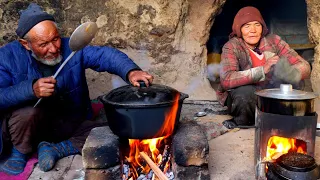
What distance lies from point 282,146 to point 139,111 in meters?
1.08

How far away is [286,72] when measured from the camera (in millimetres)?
3693

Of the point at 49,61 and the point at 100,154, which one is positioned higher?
the point at 49,61

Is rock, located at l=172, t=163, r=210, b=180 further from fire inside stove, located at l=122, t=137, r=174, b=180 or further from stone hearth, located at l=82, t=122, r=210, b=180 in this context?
fire inside stove, located at l=122, t=137, r=174, b=180

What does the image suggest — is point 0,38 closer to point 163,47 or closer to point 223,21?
point 163,47

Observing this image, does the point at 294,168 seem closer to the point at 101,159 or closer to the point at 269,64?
the point at 101,159

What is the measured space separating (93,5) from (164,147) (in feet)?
7.36

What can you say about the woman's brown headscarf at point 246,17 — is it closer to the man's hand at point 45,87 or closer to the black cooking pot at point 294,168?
the black cooking pot at point 294,168

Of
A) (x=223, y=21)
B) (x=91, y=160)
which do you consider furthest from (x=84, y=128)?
(x=223, y=21)

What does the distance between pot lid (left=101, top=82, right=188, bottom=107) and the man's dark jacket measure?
471 millimetres

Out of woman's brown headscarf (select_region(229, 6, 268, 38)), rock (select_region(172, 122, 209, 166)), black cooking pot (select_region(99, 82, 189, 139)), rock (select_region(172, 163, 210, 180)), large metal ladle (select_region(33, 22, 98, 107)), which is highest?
woman's brown headscarf (select_region(229, 6, 268, 38))

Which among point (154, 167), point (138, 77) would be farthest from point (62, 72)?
point (154, 167)

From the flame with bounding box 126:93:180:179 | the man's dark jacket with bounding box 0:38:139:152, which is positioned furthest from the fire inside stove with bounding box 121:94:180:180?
the man's dark jacket with bounding box 0:38:139:152

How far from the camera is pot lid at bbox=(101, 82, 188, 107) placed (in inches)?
104

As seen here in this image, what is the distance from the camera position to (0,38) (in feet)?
15.4
